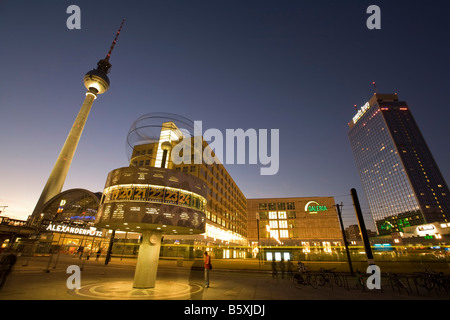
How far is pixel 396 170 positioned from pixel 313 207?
357 feet

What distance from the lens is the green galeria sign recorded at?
8091 cm

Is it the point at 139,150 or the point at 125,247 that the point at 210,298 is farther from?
the point at 125,247

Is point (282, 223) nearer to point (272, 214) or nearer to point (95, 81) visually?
point (272, 214)

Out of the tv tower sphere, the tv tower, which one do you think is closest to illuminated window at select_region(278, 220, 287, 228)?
the tv tower

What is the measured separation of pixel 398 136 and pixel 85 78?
210973 mm

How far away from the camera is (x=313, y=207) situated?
8206cm

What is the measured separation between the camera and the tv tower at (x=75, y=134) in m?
83.5

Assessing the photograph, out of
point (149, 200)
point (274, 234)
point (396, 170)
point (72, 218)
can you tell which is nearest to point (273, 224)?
point (274, 234)

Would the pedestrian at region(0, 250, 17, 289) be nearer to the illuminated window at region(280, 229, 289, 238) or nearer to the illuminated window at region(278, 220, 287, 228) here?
the illuminated window at region(280, 229, 289, 238)

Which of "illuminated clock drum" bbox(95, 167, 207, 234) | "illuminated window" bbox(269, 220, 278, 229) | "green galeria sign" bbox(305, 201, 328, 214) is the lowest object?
"illuminated clock drum" bbox(95, 167, 207, 234)

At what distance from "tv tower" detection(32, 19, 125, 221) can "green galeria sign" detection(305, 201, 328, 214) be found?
99506mm

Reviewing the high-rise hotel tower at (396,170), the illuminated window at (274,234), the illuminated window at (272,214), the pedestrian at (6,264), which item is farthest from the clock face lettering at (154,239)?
the high-rise hotel tower at (396,170)

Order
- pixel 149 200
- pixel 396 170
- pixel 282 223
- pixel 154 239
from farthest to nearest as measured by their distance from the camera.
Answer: pixel 396 170, pixel 282 223, pixel 154 239, pixel 149 200
